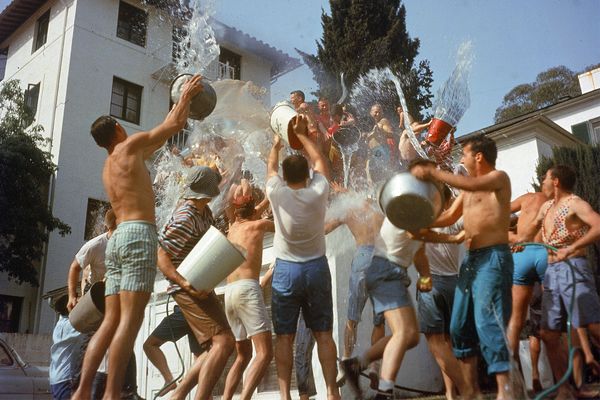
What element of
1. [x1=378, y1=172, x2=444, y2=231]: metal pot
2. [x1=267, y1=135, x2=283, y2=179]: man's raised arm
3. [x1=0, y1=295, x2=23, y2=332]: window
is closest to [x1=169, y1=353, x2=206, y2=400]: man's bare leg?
[x1=267, y1=135, x2=283, y2=179]: man's raised arm

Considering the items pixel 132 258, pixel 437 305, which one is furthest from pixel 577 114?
pixel 132 258

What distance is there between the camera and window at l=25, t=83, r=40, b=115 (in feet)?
70.7

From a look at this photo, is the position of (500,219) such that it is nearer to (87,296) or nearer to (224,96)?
(87,296)

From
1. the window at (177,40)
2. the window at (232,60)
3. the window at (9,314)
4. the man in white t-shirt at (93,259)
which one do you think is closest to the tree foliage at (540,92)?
the window at (232,60)

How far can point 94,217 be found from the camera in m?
19.9

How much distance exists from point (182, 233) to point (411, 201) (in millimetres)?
1968

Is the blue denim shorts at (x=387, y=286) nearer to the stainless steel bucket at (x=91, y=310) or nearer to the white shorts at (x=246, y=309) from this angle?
the white shorts at (x=246, y=309)

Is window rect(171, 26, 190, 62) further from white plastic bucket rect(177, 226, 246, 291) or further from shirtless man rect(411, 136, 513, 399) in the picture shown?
shirtless man rect(411, 136, 513, 399)

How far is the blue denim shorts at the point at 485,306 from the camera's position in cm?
381

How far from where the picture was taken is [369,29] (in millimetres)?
20781

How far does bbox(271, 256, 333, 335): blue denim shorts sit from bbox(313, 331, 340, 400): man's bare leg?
6cm

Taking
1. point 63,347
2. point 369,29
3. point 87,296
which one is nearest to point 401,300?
point 87,296

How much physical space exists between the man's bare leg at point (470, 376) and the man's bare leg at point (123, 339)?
7.64 feet

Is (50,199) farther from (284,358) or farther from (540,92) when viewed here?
(540,92)
